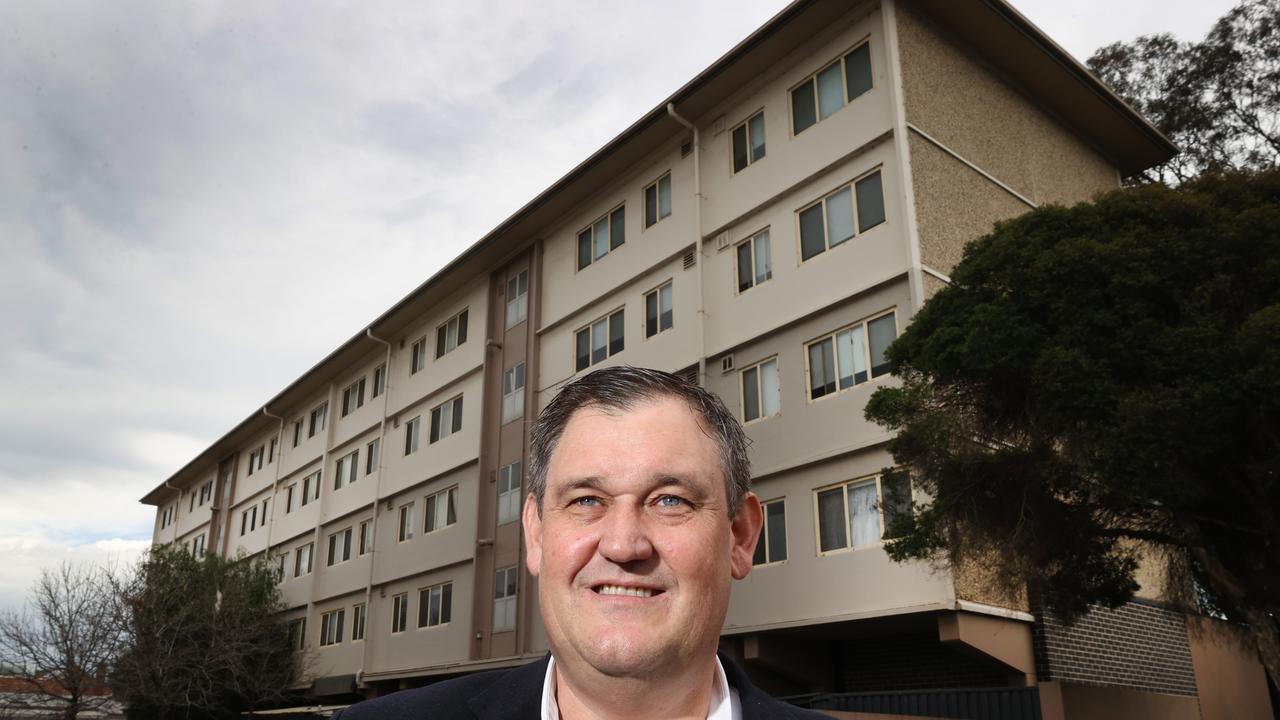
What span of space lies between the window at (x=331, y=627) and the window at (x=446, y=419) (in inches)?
293

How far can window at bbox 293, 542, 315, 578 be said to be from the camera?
125ft

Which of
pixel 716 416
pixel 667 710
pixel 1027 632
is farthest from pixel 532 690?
pixel 1027 632

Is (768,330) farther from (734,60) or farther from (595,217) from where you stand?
(595,217)

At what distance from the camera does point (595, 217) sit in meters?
26.3

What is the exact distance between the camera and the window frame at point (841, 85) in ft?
64.0

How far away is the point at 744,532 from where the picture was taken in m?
2.39

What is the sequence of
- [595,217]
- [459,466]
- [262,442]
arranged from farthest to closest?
[262,442], [459,466], [595,217]

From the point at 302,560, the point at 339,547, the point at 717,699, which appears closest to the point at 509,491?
the point at 339,547

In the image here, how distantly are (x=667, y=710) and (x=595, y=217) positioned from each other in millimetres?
24585

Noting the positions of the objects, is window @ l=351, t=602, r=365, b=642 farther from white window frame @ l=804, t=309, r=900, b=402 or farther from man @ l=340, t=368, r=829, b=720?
man @ l=340, t=368, r=829, b=720

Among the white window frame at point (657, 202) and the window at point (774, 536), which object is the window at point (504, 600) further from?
the white window frame at point (657, 202)

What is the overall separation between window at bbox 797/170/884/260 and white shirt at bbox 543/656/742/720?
1689cm

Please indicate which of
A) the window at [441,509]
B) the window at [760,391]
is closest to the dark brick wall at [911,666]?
the window at [760,391]

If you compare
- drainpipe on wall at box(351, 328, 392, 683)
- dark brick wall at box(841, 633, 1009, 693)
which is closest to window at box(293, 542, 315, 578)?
drainpipe on wall at box(351, 328, 392, 683)
